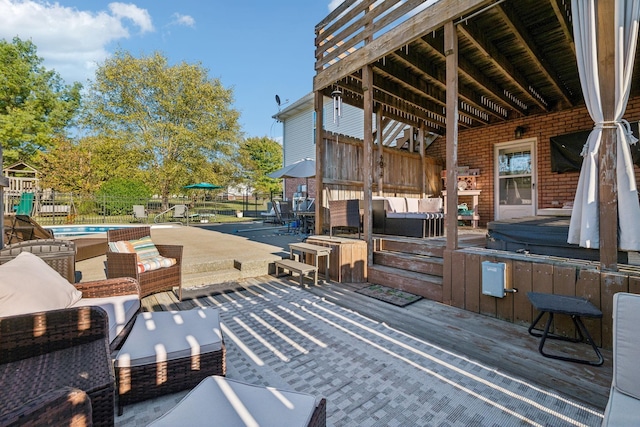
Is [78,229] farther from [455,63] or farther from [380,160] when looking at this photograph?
[455,63]

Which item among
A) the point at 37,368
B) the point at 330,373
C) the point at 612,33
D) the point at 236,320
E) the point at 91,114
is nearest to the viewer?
the point at 37,368

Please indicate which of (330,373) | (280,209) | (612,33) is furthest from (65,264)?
(280,209)

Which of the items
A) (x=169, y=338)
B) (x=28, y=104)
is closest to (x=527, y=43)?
(x=169, y=338)

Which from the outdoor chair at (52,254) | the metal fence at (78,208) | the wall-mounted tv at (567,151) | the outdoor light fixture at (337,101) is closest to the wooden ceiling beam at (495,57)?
the wall-mounted tv at (567,151)

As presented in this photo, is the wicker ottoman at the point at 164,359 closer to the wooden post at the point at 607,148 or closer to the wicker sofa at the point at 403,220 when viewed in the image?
the wooden post at the point at 607,148

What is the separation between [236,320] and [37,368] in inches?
71.1

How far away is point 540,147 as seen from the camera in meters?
6.58

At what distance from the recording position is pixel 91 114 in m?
15.7

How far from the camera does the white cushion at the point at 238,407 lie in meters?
1.15

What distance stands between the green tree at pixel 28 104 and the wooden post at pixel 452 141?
21.1 metres

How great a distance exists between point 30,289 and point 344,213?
12.9 feet

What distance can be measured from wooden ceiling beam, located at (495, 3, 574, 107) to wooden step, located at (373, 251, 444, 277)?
3.22 meters

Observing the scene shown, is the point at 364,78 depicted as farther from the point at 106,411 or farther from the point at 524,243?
the point at 106,411

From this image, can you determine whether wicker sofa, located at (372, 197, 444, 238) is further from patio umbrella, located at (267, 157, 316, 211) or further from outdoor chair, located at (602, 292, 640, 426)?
outdoor chair, located at (602, 292, 640, 426)
